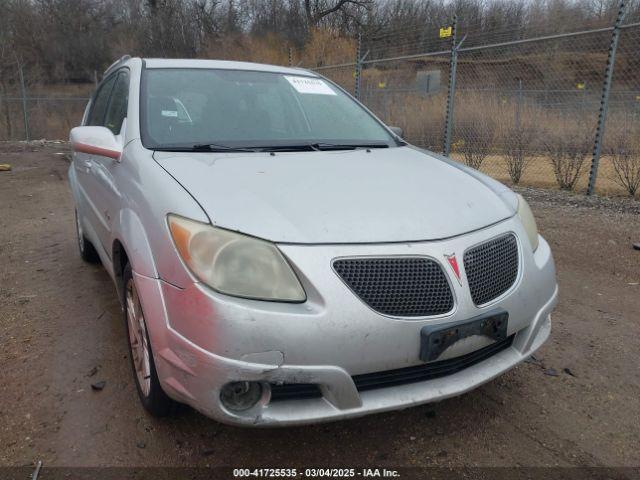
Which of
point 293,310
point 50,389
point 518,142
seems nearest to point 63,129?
point 518,142

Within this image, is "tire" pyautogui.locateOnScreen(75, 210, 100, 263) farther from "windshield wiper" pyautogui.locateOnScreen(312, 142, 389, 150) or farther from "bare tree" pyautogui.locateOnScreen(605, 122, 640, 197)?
"bare tree" pyautogui.locateOnScreen(605, 122, 640, 197)

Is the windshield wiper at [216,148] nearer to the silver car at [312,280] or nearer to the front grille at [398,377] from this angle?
the silver car at [312,280]

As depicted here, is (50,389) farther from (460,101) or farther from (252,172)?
(460,101)

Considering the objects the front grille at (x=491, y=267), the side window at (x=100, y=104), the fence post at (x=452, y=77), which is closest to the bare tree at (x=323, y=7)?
the fence post at (x=452, y=77)

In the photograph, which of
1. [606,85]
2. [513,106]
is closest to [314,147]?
[606,85]

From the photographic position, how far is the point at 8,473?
6.23ft

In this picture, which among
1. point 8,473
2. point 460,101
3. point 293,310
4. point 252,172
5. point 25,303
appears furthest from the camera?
point 460,101

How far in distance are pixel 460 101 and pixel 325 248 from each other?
11.3m

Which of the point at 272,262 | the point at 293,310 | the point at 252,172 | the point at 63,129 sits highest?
the point at 252,172

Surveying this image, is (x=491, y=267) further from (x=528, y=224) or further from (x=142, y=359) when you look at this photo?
(x=142, y=359)

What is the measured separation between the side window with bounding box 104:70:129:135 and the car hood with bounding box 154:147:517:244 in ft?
2.53

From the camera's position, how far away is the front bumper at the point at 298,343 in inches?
64.0

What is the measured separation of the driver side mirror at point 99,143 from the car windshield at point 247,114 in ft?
0.51

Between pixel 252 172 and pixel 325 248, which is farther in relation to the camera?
pixel 252 172
